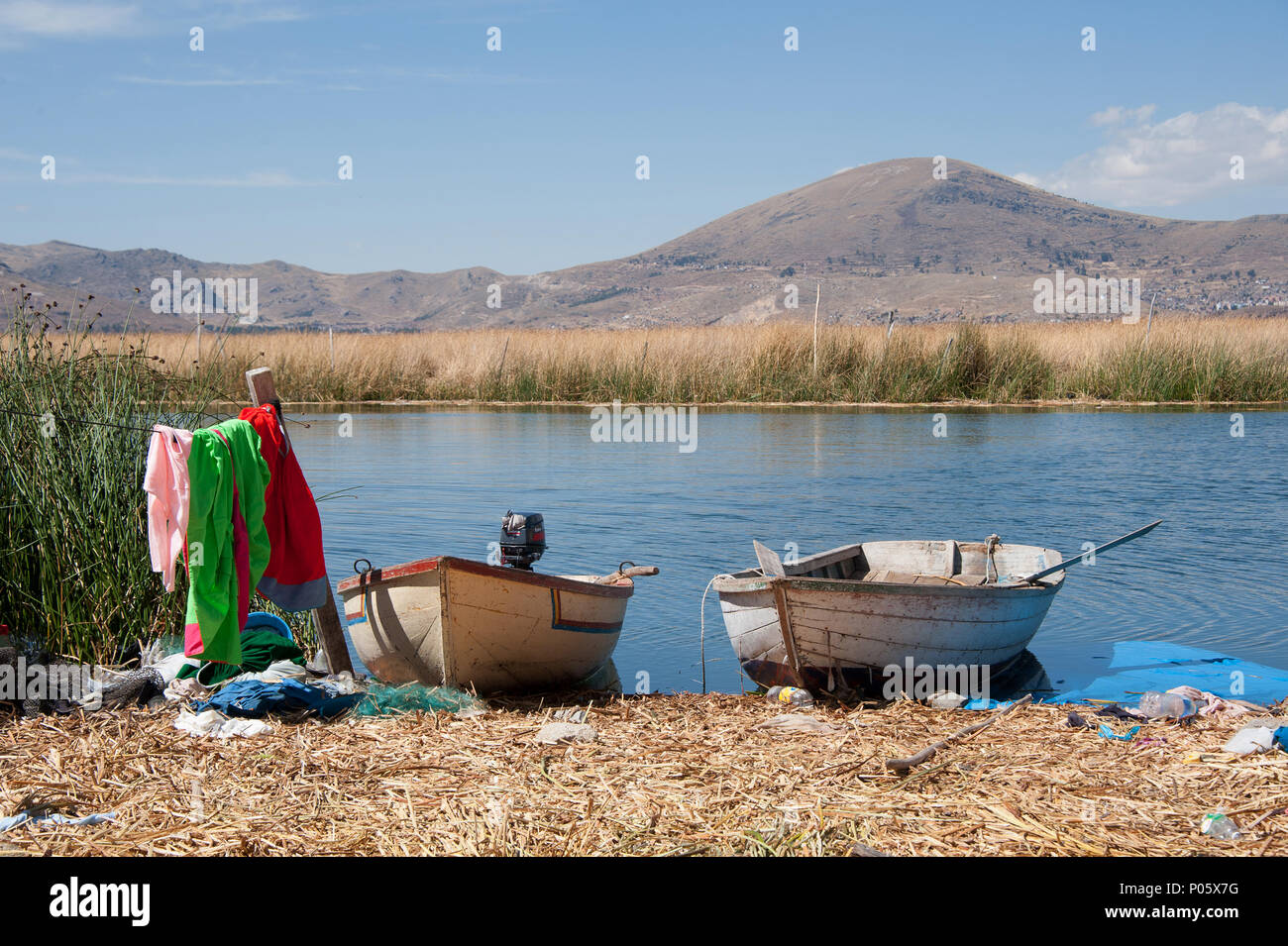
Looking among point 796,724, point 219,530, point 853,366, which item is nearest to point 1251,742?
point 796,724

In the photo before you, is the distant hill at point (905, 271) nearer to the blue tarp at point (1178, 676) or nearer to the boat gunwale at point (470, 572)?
the blue tarp at point (1178, 676)

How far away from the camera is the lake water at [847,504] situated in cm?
Answer: 950

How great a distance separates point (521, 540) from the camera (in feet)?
23.5

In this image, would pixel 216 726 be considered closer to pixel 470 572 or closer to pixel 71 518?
pixel 470 572

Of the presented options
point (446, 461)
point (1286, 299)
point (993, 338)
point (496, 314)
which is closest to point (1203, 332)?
point (993, 338)

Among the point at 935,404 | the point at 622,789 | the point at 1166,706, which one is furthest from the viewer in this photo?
the point at 935,404

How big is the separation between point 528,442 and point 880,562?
13236 mm

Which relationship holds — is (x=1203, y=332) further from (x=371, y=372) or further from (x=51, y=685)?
(x=51, y=685)

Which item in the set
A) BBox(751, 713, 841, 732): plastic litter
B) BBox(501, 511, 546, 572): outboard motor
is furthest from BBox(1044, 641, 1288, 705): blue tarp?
BBox(501, 511, 546, 572): outboard motor

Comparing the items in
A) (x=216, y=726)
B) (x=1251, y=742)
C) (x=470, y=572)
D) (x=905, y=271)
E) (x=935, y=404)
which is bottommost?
(x=1251, y=742)

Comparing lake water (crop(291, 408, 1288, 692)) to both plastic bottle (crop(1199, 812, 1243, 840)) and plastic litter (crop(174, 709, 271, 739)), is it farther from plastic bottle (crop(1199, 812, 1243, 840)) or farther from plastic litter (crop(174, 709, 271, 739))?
plastic bottle (crop(1199, 812, 1243, 840))

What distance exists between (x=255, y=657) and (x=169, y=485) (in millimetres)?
1627

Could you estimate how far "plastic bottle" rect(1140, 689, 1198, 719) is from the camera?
6.40m

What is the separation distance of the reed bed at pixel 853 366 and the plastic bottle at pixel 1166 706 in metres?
21.9
